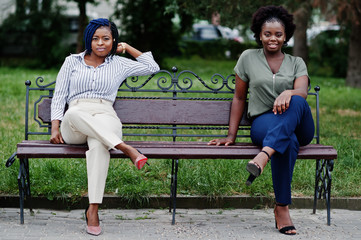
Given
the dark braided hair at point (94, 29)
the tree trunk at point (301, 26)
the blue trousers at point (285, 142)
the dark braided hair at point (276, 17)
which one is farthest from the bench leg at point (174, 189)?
the tree trunk at point (301, 26)

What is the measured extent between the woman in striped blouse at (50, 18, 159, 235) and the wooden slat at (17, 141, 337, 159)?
0.43ft

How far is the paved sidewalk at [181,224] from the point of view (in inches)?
171

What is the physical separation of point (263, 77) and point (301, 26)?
944cm

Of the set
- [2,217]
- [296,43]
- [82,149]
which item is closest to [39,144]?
[82,149]

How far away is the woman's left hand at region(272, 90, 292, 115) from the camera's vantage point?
4395 millimetres

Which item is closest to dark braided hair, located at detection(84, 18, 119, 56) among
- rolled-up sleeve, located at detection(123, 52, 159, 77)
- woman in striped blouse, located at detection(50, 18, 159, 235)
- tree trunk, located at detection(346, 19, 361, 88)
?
woman in striped blouse, located at detection(50, 18, 159, 235)

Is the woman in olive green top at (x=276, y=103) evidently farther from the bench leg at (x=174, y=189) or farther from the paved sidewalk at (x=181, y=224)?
the bench leg at (x=174, y=189)

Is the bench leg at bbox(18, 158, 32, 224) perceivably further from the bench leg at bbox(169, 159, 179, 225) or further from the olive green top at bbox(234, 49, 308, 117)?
the olive green top at bbox(234, 49, 308, 117)

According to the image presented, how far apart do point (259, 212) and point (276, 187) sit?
719 millimetres

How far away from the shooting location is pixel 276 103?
14.5 feet

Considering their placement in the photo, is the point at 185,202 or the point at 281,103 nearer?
the point at 281,103

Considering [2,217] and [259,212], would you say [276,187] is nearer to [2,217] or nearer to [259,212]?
[259,212]

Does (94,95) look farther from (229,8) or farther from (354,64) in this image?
(354,64)

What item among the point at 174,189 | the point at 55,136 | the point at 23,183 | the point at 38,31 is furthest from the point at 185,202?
the point at 38,31
